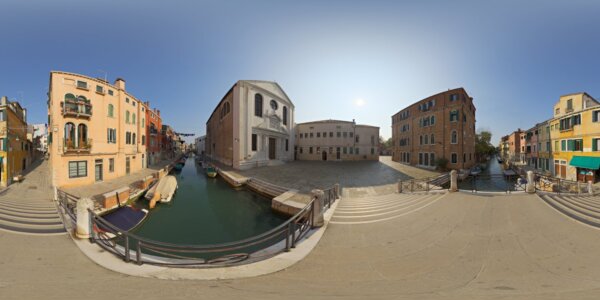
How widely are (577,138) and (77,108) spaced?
131 ft

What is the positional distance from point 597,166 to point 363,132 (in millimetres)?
25922

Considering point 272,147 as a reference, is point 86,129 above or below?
above

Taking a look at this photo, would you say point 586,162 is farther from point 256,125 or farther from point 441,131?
point 256,125

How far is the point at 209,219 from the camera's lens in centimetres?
1127

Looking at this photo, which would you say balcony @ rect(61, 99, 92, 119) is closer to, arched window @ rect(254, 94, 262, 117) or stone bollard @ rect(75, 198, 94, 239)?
stone bollard @ rect(75, 198, 94, 239)

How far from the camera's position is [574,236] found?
5.04 m

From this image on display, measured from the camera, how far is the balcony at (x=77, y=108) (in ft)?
44.3

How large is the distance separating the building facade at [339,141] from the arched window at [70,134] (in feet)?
100

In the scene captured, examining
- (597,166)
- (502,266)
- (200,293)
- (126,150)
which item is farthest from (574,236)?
(126,150)

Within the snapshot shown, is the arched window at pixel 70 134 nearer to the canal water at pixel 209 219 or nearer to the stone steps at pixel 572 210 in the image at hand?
the canal water at pixel 209 219

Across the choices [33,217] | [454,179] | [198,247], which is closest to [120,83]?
[33,217]

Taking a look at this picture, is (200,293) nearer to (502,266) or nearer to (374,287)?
(374,287)

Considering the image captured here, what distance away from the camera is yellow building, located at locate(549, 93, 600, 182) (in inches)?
628

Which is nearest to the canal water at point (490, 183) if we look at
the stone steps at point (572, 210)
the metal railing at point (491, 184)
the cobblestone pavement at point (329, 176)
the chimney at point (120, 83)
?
the metal railing at point (491, 184)
